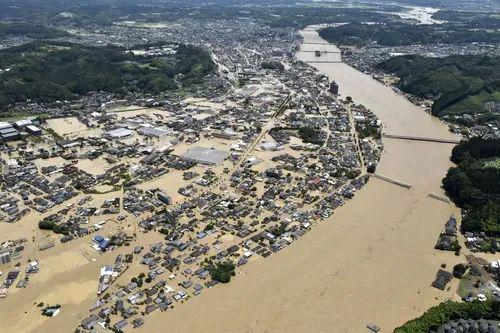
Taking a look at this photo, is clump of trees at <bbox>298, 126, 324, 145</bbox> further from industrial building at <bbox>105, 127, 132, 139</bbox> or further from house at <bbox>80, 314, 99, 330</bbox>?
house at <bbox>80, 314, 99, 330</bbox>

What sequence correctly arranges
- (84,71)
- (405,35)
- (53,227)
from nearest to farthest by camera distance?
(53,227)
(84,71)
(405,35)

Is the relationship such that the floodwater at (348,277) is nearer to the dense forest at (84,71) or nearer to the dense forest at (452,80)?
the dense forest at (452,80)

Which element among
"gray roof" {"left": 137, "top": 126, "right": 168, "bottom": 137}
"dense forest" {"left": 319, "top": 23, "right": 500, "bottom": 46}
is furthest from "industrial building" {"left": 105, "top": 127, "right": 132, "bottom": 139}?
"dense forest" {"left": 319, "top": 23, "right": 500, "bottom": 46}

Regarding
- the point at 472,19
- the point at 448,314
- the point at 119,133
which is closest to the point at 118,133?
the point at 119,133

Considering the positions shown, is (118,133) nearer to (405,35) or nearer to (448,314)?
(448,314)

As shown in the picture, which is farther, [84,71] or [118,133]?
[84,71]

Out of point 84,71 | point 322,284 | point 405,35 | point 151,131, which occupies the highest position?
point 405,35

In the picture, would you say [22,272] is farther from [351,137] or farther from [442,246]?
[351,137]

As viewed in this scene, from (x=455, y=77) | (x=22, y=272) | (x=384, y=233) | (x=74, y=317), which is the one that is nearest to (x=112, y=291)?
(x=74, y=317)
